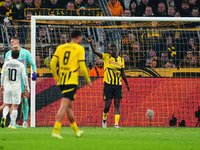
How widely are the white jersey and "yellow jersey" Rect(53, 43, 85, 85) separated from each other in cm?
336

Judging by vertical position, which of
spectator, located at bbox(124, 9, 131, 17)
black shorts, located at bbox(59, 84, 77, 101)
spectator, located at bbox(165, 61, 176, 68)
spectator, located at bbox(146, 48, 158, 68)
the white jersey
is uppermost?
spectator, located at bbox(124, 9, 131, 17)

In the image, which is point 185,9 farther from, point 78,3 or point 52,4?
point 52,4

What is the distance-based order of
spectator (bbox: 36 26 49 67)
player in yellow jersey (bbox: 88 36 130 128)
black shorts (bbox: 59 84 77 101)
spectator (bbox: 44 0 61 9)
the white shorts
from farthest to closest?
1. spectator (bbox: 44 0 61 9)
2. spectator (bbox: 36 26 49 67)
3. player in yellow jersey (bbox: 88 36 130 128)
4. the white shorts
5. black shorts (bbox: 59 84 77 101)

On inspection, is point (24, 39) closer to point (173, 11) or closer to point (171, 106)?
point (171, 106)

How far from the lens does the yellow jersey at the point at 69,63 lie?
7.61 metres

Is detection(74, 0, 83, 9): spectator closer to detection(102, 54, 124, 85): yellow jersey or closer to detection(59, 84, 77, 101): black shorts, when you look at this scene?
detection(102, 54, 124, 85): yellow jersey

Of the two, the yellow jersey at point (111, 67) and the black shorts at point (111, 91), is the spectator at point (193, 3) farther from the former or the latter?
the black shorts at point (111, 91)

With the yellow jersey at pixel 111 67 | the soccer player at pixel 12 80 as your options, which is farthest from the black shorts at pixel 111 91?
the soccer player at pixel 12 80

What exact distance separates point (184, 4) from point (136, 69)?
5738 mm

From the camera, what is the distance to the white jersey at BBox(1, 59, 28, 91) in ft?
35.5

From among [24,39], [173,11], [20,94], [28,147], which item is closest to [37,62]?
[24,39]

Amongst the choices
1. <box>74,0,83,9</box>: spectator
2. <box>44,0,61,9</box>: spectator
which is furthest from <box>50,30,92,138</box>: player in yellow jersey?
<box>74,0,83,9</box>: spectator

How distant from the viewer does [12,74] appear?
10852 millimetres

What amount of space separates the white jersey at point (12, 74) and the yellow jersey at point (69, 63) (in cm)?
336
